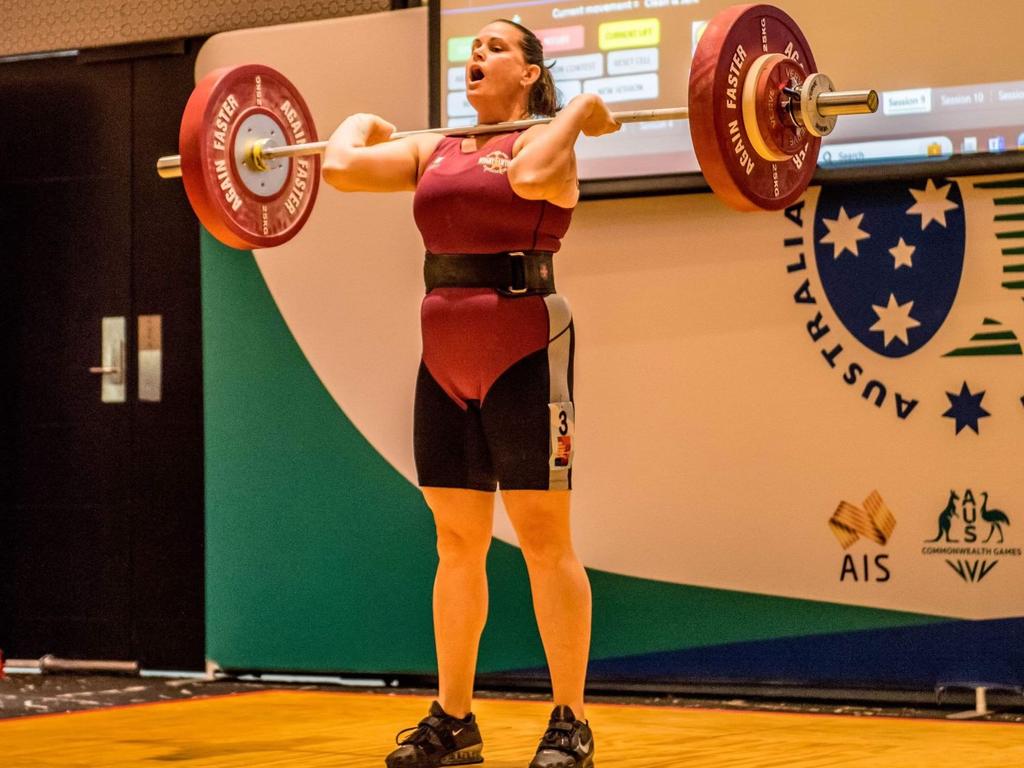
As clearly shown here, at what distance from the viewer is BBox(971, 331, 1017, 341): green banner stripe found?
369 centimetres

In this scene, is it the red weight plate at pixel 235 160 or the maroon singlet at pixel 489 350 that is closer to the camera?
the maroon singlet at pixel 489 350

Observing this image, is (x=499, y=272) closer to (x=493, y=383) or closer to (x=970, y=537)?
(x=493, y=383)

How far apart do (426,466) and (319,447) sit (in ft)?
5.33

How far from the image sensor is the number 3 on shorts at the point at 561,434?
9.21 feet

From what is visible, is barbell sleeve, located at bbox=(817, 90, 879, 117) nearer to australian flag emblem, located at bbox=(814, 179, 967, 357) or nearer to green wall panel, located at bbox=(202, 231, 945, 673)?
australian flag emblem, located at bbox=(814, 179, 967, 357)

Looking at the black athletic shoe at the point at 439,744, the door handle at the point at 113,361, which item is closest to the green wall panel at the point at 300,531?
the door handle at the point at 113,361

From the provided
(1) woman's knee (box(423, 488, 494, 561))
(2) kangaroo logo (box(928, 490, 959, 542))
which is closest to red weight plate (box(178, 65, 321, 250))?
(1) woman's knee (box(423, 488, 494, 561))

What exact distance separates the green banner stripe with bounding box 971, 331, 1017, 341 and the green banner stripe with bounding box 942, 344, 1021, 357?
0.02 m

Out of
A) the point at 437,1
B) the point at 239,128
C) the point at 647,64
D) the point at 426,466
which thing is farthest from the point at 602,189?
the point at 426,466

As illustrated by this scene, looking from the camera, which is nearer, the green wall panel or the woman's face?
the woman's face

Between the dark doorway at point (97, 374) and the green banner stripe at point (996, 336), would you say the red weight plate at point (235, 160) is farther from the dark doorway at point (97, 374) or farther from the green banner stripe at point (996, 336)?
the green banner stripe at point (996, 336)

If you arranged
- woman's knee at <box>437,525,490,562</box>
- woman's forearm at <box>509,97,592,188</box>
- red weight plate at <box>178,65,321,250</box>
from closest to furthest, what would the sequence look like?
1. woman's forearm at <box>509,97,592,188</box>
2. woman's knee at <box>437,525,490,562</box>
3. red weight plate at <box>178,65,321,250</box>

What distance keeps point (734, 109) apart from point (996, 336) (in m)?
1.28

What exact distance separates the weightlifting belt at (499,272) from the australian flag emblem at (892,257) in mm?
1240
